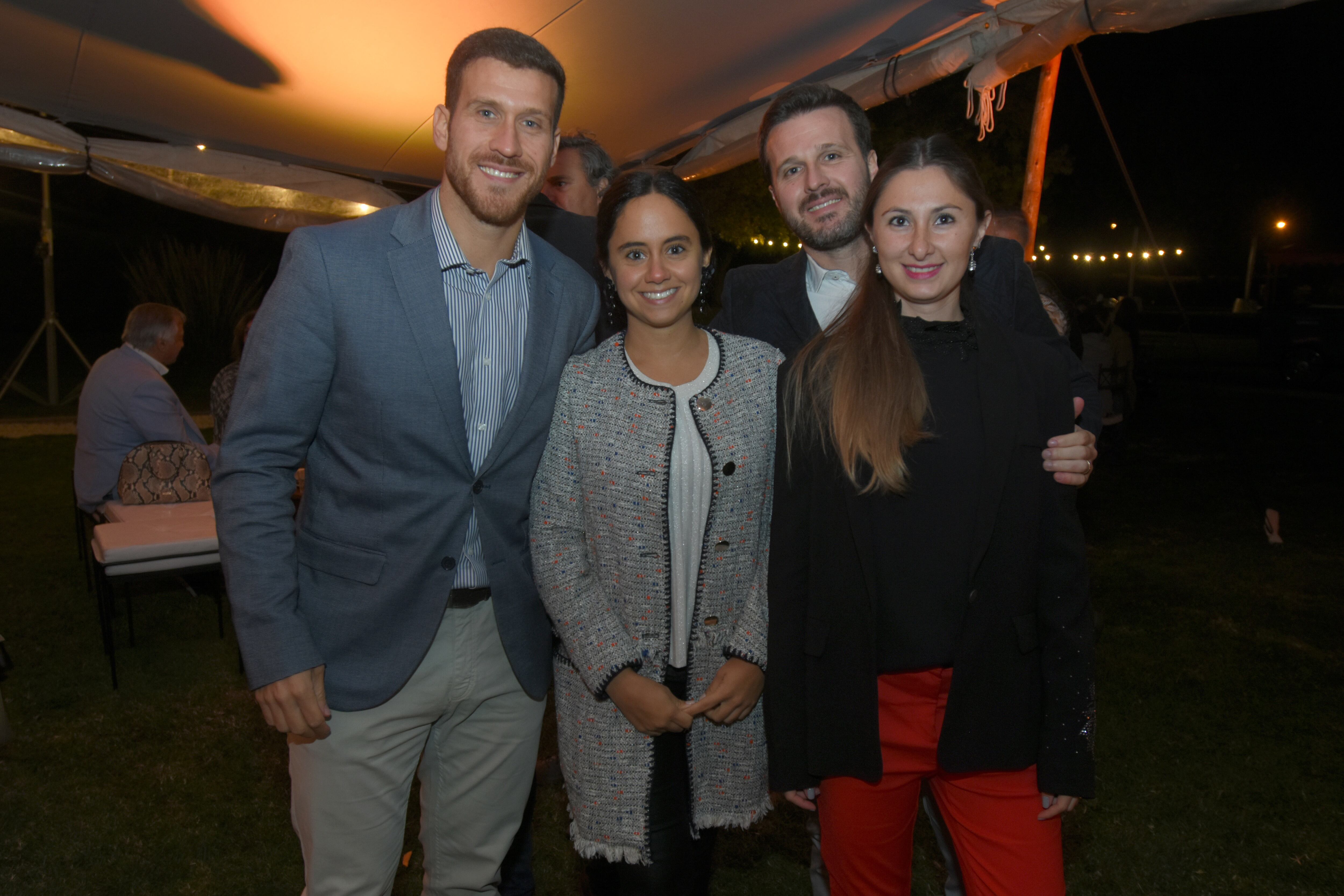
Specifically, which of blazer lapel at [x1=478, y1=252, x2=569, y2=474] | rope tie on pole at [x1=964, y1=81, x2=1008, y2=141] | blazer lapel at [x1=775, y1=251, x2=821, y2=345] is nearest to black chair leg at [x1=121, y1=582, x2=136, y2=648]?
blazer lapel at [x1=478, y1=252, x2=569, y2=474]

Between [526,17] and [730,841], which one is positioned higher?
[526,17]

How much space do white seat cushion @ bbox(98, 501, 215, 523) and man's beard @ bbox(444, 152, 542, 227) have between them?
3.51m

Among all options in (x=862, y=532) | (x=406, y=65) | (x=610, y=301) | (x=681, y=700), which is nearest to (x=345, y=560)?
(x=681, y=700)

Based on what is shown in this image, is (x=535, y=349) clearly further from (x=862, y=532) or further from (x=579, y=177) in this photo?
(x=579, y=177)

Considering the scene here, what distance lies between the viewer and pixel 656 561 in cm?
195

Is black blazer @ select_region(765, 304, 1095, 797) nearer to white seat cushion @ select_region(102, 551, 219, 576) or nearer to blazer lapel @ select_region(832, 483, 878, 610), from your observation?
blazer lapel @ select_region(832, 483, 878, 610)

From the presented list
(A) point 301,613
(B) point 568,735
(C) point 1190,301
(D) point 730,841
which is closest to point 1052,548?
(B) point 568,735

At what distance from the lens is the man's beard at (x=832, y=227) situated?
7.90 ft

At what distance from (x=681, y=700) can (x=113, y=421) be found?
187 inches

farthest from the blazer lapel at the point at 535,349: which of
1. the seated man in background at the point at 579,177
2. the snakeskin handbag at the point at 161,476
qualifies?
the snakeskin handbag at the point at 161,476

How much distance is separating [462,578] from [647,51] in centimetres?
365

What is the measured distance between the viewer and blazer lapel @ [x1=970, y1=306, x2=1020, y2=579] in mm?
1789

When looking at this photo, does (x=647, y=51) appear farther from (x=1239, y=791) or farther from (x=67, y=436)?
(x=67, y=436)

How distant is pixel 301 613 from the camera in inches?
72.7
